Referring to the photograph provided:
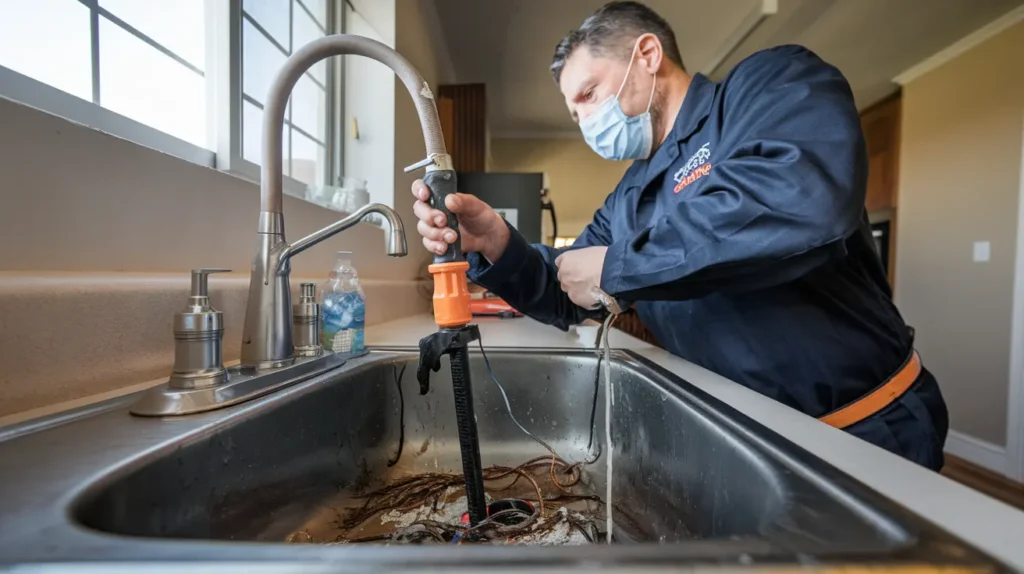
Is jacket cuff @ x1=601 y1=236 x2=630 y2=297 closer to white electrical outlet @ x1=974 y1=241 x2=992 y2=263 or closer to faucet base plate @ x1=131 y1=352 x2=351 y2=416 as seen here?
faucet base plate @ x1=131 y1=352 x2=351 y2=416

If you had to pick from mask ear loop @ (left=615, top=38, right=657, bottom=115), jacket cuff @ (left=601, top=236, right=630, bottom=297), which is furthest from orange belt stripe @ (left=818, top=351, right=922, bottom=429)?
mask ear loop @ (left=615, top=38, right=657, bottom=115)

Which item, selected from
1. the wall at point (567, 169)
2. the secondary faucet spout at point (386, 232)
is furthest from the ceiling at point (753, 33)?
the secondary faucet spout at point (386, 232)

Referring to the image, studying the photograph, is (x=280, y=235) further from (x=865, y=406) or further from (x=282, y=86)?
(x=865, y=406)

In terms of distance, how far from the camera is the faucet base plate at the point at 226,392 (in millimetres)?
422

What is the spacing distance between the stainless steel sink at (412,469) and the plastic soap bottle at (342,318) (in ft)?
0.19

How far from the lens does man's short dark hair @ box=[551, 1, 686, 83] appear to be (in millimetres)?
936

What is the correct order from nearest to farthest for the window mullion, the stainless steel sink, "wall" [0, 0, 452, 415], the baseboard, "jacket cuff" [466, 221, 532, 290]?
the stainless steel sink
"wall" [0, 0, 452, 415]
the window mullion
"jacket cuff" [466, 221, 532, 290]
the baseboard

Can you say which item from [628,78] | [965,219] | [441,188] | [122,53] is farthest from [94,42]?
[965,219]

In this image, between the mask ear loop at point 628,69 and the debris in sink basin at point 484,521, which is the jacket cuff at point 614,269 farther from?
the mask ear loop at point 628,69

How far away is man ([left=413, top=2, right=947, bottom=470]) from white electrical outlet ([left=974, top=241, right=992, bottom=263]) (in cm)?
262

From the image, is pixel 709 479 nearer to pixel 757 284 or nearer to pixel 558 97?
pixel 757 284

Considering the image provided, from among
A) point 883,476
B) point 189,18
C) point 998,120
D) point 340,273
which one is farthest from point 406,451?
point 998,120

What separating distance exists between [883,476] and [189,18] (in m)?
1.13

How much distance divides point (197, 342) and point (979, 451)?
11.9ft
